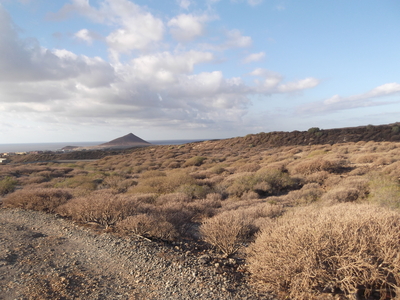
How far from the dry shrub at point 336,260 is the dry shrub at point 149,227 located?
2717 mm

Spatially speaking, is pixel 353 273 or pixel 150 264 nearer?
pixel 353 273

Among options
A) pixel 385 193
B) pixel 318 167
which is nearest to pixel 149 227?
pixel 385 193

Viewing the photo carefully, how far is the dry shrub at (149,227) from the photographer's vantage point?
6117 mm

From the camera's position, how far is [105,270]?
4750mm

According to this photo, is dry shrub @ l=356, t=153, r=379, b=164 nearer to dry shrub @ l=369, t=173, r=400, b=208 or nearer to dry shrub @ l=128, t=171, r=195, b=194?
dry shrub @ l=369, t=173, r=400, b=208

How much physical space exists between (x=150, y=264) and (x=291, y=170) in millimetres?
12982

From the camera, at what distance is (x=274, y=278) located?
3711 millimetres

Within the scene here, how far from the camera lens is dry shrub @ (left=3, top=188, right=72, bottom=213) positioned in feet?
29.5

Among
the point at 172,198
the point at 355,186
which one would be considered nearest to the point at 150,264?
the point at 172,198

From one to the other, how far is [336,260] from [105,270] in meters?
4.00

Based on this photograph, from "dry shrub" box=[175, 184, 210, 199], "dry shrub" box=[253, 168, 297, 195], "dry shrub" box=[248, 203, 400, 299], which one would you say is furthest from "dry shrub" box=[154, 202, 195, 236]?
"dry shrub" box=[253, 168, 297, 195]

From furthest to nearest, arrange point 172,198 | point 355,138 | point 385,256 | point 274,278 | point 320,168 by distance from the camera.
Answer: point 355,138
point 320,168
point 172,198
point 274,278
point 385,256

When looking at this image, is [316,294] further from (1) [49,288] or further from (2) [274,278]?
(1) [49,288]

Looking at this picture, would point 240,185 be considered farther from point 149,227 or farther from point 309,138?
point 309,138
